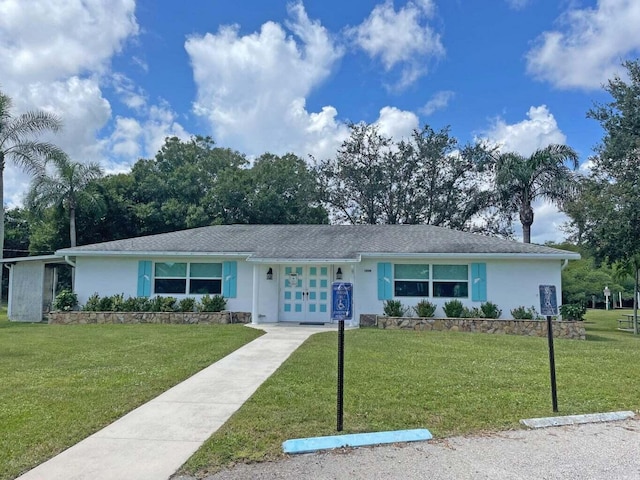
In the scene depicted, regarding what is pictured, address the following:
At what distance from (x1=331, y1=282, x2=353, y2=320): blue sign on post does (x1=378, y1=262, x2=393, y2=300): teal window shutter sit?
10882mm

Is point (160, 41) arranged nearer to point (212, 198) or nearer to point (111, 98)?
point (111, 98)

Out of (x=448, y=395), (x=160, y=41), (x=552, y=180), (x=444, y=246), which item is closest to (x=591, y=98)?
(x=552, y=180)

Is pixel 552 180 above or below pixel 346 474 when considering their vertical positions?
above

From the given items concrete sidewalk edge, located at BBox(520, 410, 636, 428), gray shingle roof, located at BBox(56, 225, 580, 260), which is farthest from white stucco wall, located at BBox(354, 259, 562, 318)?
concrete sidewalk edge, located at BBox(520, 410, 636, 428)

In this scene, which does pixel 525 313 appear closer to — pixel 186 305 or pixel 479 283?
pixel 479 283

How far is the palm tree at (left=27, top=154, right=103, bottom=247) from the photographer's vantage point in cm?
2809

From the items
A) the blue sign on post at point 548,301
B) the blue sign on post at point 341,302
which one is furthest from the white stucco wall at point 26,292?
the blue sign on post at point 548,301

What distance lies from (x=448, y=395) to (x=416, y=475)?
2.69 metres

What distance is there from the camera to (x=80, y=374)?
25.5 ft

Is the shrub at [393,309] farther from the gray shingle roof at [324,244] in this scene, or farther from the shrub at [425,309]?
the gray shingle roof at [324,244]

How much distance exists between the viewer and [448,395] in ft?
21.4

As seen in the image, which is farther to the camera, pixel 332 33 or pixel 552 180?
pixel 552 180

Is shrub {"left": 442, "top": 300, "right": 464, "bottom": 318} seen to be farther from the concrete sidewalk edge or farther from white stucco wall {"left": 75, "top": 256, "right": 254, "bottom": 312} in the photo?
the concrete sidewalk edge

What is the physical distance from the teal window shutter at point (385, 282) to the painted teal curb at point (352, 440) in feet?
36.8
